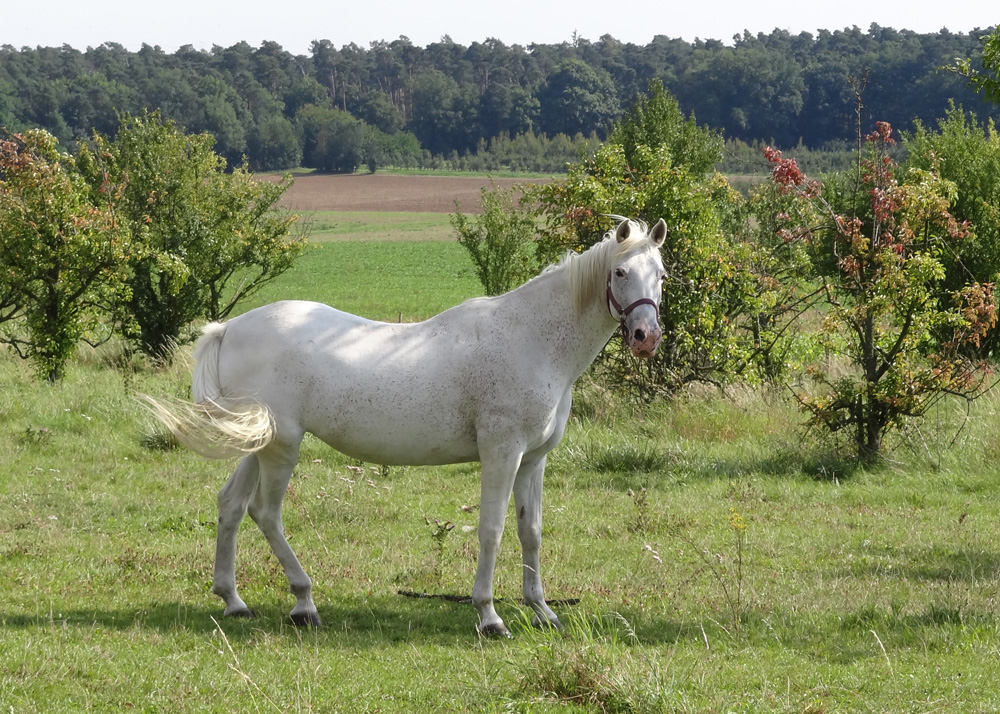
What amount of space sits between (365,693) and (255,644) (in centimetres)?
107

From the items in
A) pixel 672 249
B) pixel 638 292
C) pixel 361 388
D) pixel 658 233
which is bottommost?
pixel 361 388

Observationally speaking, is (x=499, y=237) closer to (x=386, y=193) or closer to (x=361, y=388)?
(x=361, y=388)

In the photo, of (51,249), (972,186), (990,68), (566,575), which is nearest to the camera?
(566,575)

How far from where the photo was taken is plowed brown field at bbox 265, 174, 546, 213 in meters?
80.3

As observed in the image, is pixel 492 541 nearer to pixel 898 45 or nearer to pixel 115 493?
pixel 115 493

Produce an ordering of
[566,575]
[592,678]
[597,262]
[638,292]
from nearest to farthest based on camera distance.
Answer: [592,678] < [638,292] < [597,262] < [566,575]

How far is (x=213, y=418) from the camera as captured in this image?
19.3ft

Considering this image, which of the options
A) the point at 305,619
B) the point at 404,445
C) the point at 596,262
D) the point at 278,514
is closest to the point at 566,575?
the point at 404,445

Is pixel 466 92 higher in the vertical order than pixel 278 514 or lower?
higher

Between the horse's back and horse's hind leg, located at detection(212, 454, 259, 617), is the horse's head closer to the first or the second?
the horse's back

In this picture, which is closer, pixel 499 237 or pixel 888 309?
pixel 888 309

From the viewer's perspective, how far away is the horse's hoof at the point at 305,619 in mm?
6086

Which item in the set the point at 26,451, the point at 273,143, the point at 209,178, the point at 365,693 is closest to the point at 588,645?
the point at 365,693

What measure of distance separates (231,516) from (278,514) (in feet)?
1.13
